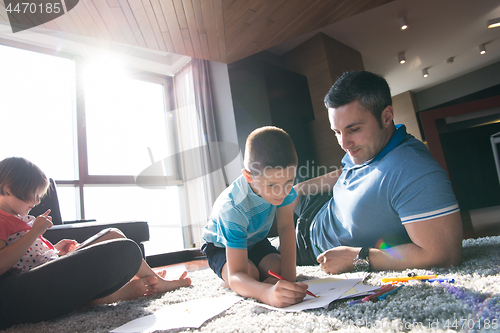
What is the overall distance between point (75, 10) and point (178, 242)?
2.84m

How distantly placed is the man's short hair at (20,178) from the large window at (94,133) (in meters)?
2.48

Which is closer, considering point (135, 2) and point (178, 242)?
point (135, 2)

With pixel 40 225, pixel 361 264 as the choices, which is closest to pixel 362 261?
pixel 361 264

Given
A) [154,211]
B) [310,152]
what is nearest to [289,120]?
[310,152]

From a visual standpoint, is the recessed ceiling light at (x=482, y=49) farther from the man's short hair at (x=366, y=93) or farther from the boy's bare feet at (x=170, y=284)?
the boy's bare feet at (x=170, y=284)

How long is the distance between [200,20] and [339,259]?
2278 mm

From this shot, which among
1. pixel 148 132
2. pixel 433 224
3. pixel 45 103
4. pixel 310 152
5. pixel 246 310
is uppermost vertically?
pixel 45 103

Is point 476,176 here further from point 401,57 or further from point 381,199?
point 381,199

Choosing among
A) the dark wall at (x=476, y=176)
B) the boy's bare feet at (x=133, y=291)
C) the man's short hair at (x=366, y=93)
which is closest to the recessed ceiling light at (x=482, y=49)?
the dark wall at (x=476, y=176)

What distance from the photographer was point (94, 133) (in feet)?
12.0

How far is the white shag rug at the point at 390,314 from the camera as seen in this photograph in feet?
1.70

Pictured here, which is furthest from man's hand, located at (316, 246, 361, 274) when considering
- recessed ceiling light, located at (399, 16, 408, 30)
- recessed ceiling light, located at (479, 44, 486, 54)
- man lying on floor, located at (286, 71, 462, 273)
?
recessed ceiling light, located at (479, 44, 486, 54)

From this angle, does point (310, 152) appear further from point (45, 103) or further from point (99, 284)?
point (45, 103)

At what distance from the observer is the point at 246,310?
2.45 feet
